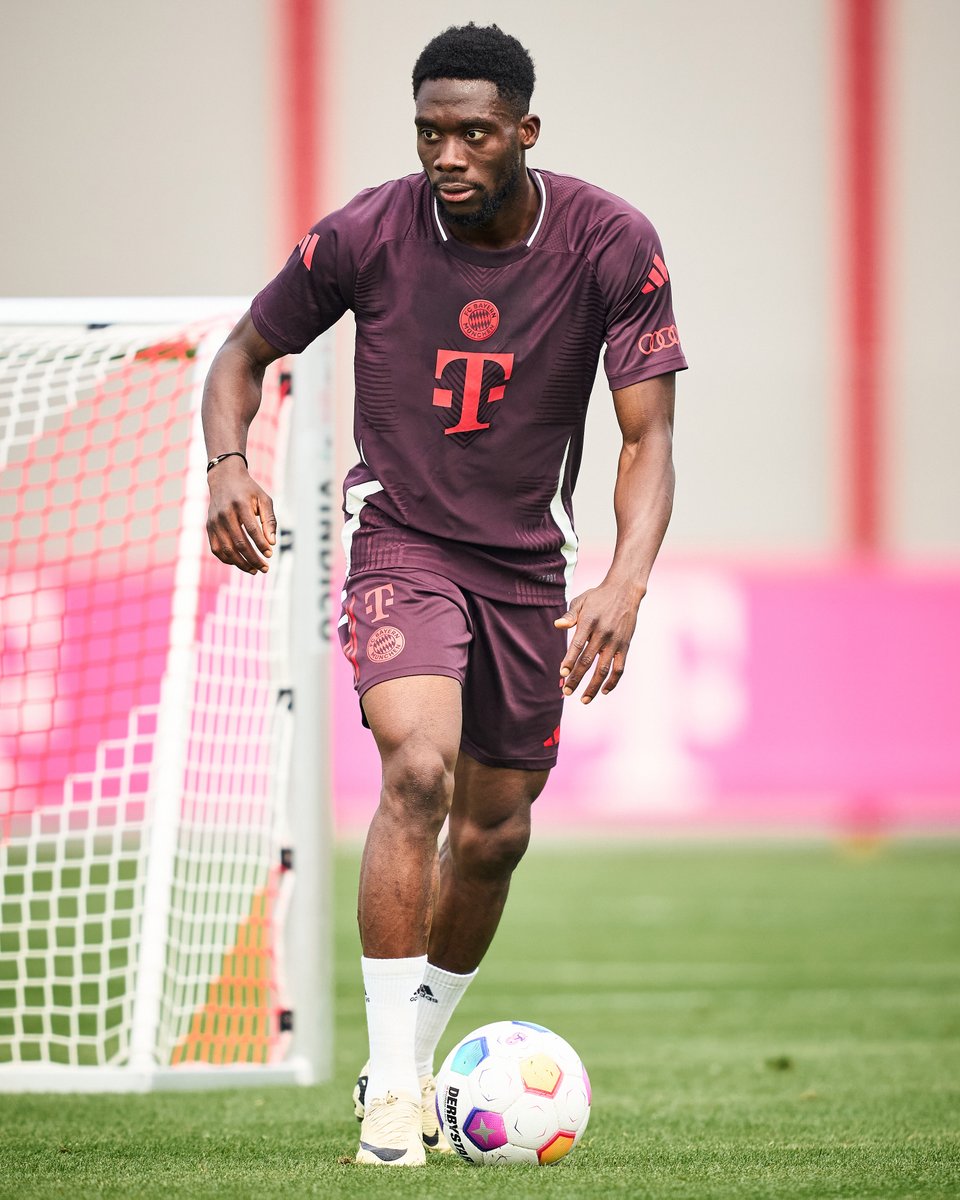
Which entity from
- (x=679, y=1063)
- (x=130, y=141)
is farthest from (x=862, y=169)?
(x=679, y=1063)

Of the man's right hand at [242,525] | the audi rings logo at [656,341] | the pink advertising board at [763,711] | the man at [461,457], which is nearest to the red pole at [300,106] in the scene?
the pink advertising board at [763,711]

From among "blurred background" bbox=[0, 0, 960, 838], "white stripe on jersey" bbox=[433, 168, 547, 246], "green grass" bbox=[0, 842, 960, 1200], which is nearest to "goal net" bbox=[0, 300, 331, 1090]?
"green grass" bbox=[0, 842, 960, 1200]

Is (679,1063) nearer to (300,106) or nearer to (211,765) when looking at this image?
(211,765)

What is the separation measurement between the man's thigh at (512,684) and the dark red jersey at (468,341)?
6 cm

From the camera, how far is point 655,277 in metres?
3.74

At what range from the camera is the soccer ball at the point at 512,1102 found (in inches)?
137

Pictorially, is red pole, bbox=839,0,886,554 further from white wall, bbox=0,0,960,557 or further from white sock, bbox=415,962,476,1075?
white sock, bbox=415,962,476,1075

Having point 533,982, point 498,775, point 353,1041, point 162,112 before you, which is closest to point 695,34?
point 162,112

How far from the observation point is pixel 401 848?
135 inches

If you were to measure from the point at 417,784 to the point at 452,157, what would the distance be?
3.98ft

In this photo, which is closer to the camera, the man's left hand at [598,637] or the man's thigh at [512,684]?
the man's left hand at [598,637]

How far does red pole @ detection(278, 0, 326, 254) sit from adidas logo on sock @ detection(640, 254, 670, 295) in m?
12.6

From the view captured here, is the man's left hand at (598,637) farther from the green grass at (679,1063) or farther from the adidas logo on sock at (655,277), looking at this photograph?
the green grass at (679,1063)

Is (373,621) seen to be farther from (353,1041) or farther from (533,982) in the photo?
(533,982)
